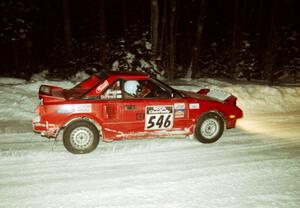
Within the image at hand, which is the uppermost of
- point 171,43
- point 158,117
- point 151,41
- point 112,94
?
point 151,41

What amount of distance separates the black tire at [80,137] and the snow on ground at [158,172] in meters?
0.16

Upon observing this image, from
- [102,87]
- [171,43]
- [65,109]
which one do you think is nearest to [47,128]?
[65,109]

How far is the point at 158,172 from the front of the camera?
6.15 meters

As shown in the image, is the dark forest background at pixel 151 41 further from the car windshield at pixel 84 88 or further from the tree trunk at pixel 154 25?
the car windshield at pixel 84 88

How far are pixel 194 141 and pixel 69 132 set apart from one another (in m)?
2.83

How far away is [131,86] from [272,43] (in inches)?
457

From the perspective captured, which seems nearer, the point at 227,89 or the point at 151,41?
the point at 227,89

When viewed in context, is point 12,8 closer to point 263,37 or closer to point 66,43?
point 66,43

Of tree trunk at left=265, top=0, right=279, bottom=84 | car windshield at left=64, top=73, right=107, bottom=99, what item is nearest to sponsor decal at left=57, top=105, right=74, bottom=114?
car windshield at left=64, top=73, right=107, bottom=99

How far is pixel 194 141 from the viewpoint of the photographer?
8000 mm

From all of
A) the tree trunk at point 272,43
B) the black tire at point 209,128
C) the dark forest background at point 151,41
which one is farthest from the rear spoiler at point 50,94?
the tree trunk at point 272,43

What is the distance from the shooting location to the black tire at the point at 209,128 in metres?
7.76

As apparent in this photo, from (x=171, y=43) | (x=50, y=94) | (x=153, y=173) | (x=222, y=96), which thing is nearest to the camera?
(x=153, y=173)

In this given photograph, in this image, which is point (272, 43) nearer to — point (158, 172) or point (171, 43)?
point (171, 43)
